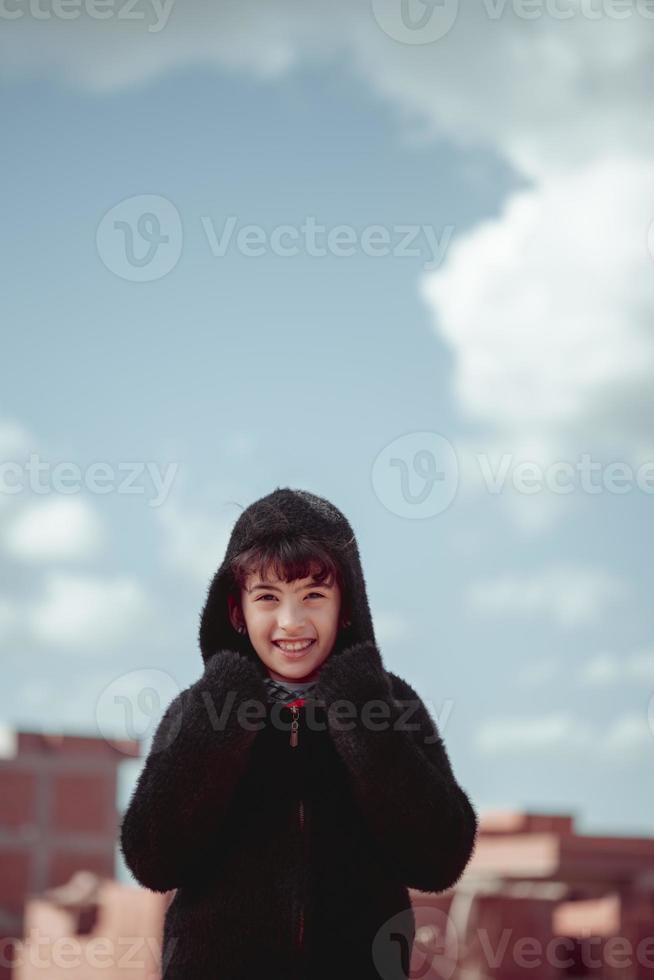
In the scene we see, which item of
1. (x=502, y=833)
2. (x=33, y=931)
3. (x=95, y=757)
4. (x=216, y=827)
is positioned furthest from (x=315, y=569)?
(x=95, y=757)

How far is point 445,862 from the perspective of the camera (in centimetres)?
250

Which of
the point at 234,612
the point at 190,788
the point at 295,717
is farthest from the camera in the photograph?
the point at 234,612

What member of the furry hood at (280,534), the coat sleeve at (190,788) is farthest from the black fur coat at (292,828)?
the furry hood at (280,534)

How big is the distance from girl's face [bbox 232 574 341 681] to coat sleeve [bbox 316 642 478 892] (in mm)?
91

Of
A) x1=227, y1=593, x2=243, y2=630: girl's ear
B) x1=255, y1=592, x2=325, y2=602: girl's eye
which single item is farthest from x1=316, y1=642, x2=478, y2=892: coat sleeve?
x1=227, y1=593, x2=243, y2=630: girl's ear

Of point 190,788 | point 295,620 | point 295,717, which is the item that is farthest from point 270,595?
point 190,788

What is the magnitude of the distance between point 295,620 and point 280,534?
192 millimetres

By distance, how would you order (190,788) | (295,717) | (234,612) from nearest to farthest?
(190,788) → (295,717) → (234,612)

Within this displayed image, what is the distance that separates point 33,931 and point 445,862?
35.9 feet

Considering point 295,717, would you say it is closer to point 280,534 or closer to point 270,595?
point 270,595

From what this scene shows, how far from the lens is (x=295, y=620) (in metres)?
2.67

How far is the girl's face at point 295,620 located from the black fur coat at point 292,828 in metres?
0.10

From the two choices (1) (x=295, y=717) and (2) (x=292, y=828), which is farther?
(1) (x=295, y=717)

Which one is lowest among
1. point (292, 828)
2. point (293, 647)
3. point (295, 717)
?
point (292, 828)
